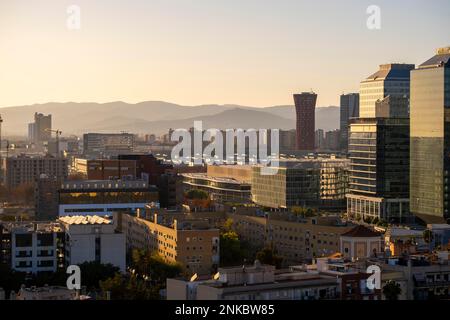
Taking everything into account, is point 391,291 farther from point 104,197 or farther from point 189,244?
point 104,197

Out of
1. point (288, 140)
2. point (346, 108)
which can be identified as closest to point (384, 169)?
point (346, 108)

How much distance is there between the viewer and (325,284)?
64.4ft

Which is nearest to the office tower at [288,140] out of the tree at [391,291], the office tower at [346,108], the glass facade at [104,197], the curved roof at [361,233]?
the office tower at [346,108]

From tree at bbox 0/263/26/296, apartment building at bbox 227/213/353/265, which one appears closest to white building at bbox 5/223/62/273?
tree at bbox 0/263/26/296

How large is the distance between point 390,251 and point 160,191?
21.4m

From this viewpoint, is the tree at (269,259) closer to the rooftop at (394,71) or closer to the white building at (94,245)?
the white building at (94,245)

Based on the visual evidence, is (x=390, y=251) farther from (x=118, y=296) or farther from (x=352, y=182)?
(x=352, y=182)

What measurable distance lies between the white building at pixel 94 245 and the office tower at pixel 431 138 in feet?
56.2

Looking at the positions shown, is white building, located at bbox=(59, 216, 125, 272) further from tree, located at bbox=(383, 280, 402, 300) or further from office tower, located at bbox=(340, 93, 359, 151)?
office tower, located at bbox=(340, 93, 359, 151)

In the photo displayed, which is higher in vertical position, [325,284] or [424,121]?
[424,121]

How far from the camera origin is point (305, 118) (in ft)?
360

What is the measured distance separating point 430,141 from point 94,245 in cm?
1906

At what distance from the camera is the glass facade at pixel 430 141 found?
44281 mm
